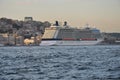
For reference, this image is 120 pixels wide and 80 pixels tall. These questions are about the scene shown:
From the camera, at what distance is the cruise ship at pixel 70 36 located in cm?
14000

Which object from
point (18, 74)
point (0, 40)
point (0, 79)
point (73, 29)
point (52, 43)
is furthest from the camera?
point (0, 40)

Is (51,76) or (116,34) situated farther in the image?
(116,34)

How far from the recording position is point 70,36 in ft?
478

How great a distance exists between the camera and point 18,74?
3011cm

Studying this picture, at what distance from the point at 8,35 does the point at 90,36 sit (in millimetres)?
37930

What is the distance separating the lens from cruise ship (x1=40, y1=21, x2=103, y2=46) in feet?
459

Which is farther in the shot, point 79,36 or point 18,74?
point 79,36

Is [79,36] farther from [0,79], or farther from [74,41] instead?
[0,79]

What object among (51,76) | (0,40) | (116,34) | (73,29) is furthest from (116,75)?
(116,34)

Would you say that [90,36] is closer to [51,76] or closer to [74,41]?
[74,41]

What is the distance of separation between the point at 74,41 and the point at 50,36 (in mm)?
10195

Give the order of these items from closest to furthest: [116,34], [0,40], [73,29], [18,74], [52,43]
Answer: [18,74] → [52,43] → [73,29] → [0,40] → [116,34]

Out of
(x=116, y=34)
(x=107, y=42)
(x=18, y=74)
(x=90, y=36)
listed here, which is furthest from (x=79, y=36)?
(x=18, y=74)

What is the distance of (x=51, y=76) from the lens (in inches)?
1125
